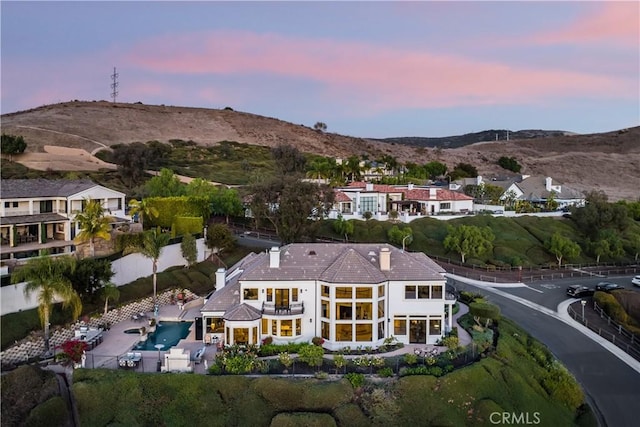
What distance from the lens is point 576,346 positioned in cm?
3756

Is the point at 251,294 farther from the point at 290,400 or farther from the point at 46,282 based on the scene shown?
the point at 46,282

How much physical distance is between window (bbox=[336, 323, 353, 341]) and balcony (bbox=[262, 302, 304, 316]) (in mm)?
2514

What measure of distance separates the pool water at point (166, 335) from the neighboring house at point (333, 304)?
2.21 metres

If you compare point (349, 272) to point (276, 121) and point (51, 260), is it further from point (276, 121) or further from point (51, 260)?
point (276, 121)

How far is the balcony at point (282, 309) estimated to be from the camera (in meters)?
32.9

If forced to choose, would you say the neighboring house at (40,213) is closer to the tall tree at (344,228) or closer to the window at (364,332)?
the tall tree at (344,228)

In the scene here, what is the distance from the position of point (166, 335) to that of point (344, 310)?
11546 mm

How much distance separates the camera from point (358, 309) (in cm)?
3312

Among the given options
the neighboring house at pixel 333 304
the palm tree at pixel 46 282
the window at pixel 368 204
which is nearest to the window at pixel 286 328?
the neighboring house at pixel 333 304

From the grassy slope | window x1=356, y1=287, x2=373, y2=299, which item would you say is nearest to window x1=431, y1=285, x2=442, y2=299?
window x1=356, y1=287, x2=373, y2=299

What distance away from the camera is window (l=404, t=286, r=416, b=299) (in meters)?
34.2

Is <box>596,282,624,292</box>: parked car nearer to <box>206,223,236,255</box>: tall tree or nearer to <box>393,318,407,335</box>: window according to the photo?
<box>393,318,407,335</box>: window

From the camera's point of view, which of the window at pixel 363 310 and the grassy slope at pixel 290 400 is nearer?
the grassy slope at pixel 290 400

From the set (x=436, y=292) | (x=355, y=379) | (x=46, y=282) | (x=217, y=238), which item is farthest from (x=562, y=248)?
(x=46, y=282)
